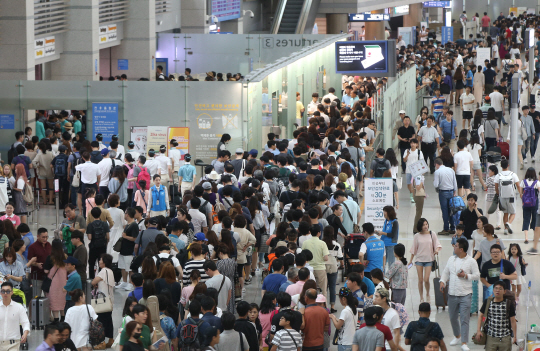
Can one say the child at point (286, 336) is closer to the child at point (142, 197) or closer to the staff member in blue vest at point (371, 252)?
the staff member in blue vest at point (371, 252)

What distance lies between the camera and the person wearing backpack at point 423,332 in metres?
8.08

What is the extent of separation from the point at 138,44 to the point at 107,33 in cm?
219

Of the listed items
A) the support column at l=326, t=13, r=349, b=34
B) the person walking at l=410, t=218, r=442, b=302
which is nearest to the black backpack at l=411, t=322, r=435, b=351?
the person walking at l=410, t=218, r=442, b=302

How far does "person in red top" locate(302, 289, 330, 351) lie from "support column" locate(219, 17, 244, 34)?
1182 inches

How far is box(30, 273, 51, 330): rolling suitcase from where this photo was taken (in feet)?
34.4

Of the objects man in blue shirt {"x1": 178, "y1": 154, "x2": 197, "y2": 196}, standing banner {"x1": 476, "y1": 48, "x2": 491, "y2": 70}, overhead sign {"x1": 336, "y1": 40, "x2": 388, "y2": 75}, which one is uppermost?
standing banner {"x1": 476, "y1": 48, "x2": 491, "y2": 70}

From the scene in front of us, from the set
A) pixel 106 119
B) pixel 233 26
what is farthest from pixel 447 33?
pixel 106 119

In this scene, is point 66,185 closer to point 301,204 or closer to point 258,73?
point 258,73

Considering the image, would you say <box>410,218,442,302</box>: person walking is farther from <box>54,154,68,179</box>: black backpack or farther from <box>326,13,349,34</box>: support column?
<box>326,13,349,34</box>: support column

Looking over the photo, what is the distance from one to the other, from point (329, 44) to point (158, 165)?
15.0 meters

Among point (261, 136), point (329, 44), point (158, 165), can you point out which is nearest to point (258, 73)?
point (261, 136)

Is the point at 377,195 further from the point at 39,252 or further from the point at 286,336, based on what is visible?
the point at 286,336

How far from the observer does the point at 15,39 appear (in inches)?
780

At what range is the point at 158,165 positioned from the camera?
51.4 ft
